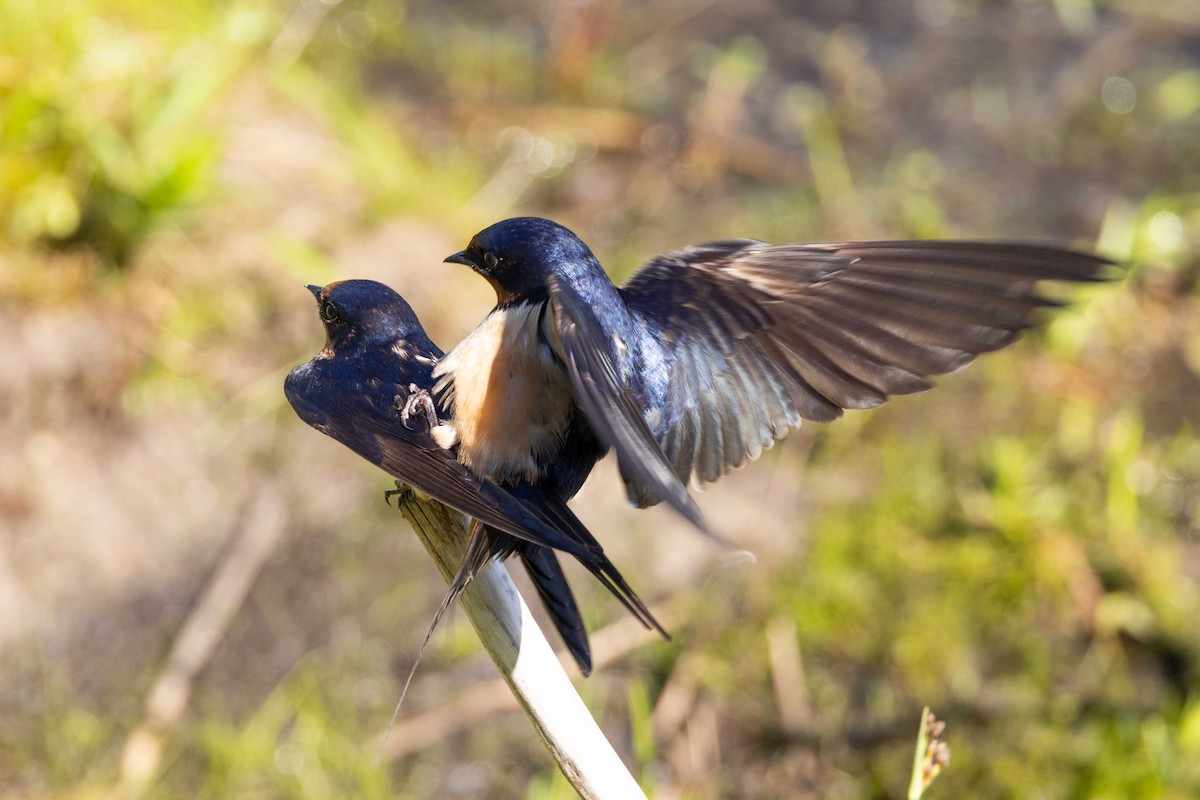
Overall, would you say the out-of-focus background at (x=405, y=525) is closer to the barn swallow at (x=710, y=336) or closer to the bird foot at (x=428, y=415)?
the barn swallow at (x=710, y=336)

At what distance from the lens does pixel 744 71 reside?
514 cm

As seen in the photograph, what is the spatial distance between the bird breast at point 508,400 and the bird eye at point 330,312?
215 mm

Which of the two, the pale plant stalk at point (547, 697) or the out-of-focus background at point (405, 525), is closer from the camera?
the pale plant stalk at point (547, 697)

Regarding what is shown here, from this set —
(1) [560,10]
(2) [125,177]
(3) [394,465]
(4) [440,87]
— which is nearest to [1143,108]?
(1) [560,10]

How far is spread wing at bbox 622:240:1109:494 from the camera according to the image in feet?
5.85

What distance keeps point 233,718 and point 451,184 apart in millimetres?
1947

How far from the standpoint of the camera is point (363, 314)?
1.79 m

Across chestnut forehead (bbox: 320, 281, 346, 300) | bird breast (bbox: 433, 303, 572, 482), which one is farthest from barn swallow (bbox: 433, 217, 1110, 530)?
chestnut forehead (bbox: 320, 281, 346, 300)

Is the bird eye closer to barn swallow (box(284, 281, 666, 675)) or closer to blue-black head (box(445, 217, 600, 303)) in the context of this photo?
barn swallow (box(284, 281, 666, 675))

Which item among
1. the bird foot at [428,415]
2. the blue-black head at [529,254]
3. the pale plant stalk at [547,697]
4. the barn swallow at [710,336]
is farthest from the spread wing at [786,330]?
the pale plant stalk at [547,697]

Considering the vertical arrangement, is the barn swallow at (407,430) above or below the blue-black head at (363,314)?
below

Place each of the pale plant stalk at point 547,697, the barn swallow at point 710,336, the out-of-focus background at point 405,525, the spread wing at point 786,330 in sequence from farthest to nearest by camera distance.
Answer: the out-of-focus background at point 405,525 → the spread wing at point 786,330 → the barn swallow at point 710,336 → the pale plant stalk at point 547,697

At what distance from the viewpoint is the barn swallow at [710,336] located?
168 centimetres

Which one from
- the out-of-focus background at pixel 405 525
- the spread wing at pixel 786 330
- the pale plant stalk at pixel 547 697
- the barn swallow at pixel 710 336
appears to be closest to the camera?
the pale plant stalk at pixel 547 697
